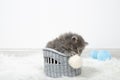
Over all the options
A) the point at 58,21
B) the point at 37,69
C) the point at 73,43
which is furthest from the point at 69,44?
the point at 58,21

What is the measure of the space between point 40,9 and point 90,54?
17.9 inches

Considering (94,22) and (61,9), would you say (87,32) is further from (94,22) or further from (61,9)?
(61,9)

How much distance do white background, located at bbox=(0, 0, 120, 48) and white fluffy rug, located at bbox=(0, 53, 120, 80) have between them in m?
0.20

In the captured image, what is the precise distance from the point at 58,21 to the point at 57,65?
24.4 inches

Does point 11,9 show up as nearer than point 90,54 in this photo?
No

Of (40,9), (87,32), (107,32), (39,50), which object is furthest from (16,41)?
(107,32)

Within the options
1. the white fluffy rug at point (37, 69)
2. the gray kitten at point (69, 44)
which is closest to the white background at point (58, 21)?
the white fluffy rug at point (37, 69)

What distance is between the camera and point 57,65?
0.99 meters

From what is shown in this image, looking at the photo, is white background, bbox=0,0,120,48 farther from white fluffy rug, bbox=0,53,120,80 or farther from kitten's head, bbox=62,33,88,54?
kitten's head, bbox=62,33,88,54

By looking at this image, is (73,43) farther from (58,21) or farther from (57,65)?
(58,21)

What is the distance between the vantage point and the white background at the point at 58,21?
5.08 feet

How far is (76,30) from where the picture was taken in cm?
156

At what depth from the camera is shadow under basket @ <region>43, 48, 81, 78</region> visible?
0.98 meters

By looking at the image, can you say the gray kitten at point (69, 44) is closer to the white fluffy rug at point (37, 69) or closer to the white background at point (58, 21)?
the white fluffy rug at point (37, 69)
